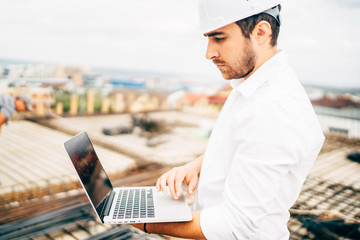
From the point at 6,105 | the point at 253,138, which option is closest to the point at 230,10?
the point at 253,138

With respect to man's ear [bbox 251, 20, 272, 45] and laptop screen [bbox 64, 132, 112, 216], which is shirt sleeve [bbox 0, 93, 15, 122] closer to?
laptop screen [bbox 64, 132, 112, 216]

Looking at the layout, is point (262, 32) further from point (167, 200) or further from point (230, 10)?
point (167, 200)

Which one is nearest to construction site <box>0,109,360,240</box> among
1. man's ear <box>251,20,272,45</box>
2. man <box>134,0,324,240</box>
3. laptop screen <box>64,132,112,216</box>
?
laptop screen <box>64,132,112,216</box>

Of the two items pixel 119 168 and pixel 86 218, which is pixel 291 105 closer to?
pixel 86 218

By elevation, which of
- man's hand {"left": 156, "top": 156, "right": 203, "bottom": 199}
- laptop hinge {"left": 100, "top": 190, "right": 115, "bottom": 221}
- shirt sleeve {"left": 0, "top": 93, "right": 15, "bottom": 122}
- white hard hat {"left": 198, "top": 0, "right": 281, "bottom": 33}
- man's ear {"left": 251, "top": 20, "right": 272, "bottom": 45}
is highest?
white hard hat {"left": 198, "top": 0, "right": 281, "bottom": 33}

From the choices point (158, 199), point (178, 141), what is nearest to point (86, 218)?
point (158, 199)

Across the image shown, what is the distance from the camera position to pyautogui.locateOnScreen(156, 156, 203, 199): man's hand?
1.17m

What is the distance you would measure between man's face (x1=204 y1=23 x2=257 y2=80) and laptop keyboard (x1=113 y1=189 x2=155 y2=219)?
2.20 ft

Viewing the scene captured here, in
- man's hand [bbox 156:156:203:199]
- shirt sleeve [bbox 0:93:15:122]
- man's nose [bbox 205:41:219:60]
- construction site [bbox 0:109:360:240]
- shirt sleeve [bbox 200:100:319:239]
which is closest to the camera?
shirt sleeve [bbox 200:100:319:239]

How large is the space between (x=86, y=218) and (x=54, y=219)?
233 mm

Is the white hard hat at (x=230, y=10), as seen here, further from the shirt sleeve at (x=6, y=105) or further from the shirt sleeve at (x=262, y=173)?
the shirt sleeve at (x=6, y=105)

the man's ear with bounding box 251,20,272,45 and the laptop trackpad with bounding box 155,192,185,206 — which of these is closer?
the man's ear with bounding box 251,20,272,45

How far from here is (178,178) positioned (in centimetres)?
119

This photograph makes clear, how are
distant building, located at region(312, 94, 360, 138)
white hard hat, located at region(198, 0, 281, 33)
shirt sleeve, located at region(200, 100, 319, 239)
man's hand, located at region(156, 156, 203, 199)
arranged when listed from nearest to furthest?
shirt sleeve, located at region(200, 100, 319, 239)
white hard hat, located at region(198, 0, 281, 33)
man's hand, located at region(156, 156, 203, 199)
distant building, located at region(312, 94, 360, 138)
